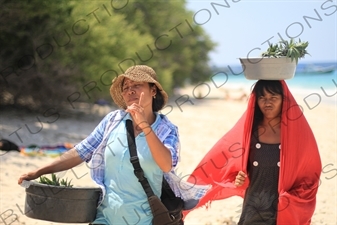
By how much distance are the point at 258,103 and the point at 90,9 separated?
9.66 m

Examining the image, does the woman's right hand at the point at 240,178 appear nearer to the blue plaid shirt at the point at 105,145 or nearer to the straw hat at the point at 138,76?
the blue plaid shirt at the point at 105,145

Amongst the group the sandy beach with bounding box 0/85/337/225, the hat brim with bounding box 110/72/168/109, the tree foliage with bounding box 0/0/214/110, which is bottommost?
the sandy beach with bounding box 0/85/337/225

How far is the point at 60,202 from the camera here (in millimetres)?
3375

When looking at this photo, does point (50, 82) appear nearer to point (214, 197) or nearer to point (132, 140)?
point (214, 197)

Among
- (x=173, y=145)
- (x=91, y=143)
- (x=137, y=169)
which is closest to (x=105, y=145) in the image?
(x=91, y=143)

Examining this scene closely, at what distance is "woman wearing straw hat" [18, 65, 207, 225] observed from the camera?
10.9ft

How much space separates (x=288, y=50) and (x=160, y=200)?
5.88 ft

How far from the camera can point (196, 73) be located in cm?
3503

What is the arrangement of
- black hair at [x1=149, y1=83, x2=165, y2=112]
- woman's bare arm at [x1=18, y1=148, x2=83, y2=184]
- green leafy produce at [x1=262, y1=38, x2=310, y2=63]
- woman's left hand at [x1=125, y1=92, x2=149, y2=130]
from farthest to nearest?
1. green leafy produce at [x1=262, y1=38, x2=310, y2=63]
2. black hair at [x1=149, y1=83, x2=165, y2=112]
3. woman's bare arm at [x1=18, y1=148, x2=83, y2=184]
4. woman's left hand at [x1=125, y1=92, x2=149, y2=130]

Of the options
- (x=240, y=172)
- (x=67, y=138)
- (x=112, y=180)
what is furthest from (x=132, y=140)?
(x=67, y=138)

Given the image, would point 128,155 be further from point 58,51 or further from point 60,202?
point 58,51

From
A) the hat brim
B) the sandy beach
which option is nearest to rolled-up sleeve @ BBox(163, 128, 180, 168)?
the hat brim

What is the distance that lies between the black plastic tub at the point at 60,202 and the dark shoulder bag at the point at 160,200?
1.04ft

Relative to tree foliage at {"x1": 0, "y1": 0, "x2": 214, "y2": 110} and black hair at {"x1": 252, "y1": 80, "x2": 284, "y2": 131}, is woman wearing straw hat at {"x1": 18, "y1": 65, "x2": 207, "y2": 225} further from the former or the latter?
tree foliage at {"x1": 0, "y1": 0, "x2": 214, "y2": 110}
